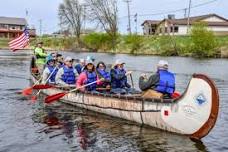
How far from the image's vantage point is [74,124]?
15.0m

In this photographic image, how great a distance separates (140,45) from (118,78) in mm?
56089

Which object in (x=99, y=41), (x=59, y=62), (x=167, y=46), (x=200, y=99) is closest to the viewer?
(x=200, y=99)

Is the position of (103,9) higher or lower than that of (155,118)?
higher

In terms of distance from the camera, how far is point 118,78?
16672 mm

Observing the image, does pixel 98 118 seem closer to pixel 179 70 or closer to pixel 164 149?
pixel 164 149

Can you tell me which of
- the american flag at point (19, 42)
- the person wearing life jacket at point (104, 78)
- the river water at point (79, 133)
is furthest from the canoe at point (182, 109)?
the american flag at point (19, 42)

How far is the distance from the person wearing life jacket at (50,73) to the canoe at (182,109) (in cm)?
617

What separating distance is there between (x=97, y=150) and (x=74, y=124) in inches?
133

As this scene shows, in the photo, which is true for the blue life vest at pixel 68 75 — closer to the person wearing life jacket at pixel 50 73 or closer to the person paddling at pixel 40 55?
the person wearing life jacket at pixel 50 73

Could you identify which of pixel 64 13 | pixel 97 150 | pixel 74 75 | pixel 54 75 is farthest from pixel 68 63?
pixel 64 13

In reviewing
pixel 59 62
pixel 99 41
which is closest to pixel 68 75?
pixel 59 62

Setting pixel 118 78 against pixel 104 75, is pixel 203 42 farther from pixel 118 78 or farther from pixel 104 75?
pixel 118 78

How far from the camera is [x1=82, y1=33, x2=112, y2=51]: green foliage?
278 ft

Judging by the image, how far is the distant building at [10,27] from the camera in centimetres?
13288
